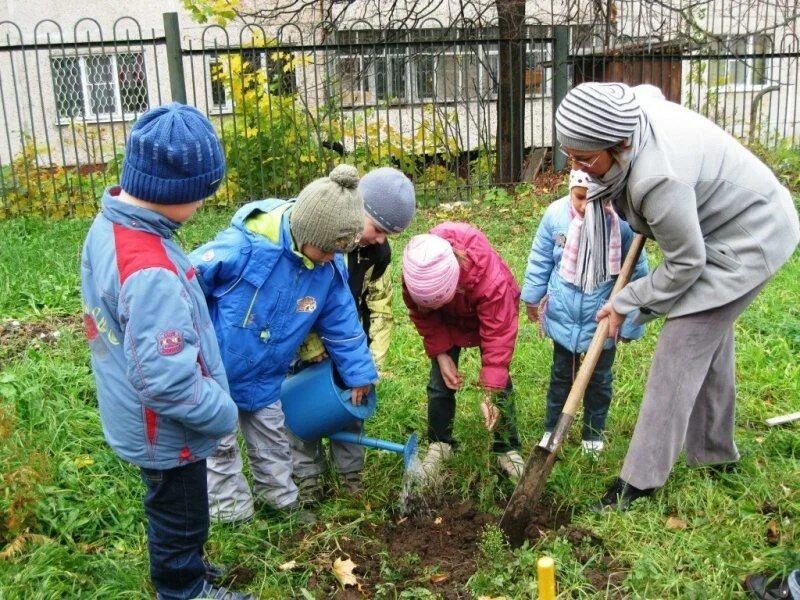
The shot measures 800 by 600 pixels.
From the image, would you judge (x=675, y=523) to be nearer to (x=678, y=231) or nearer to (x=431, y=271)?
(x=678, y=231)

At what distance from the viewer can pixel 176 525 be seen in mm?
2426

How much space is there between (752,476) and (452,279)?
150 cm

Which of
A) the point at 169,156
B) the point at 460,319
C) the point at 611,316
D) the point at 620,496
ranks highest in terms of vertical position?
the point at 169,156

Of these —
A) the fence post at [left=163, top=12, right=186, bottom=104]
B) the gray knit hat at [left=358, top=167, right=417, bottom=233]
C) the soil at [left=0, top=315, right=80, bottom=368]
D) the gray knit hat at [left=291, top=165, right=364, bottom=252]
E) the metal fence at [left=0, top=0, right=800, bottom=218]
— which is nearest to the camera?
the gray knit hat at [left=291, top=165, right=364, bottom=252]

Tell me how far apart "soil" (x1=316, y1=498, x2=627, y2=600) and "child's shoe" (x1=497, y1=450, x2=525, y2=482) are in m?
0.18

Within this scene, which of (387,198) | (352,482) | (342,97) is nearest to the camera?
(387,198)

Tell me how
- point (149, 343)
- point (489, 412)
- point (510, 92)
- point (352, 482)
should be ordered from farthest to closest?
point (510, 92) → point (352, 482) → point (489, 412) → point (149, 343)

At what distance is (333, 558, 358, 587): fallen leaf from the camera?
2.72m

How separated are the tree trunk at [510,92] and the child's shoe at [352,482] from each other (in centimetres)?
683

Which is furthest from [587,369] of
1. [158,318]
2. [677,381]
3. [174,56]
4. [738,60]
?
[738,60]

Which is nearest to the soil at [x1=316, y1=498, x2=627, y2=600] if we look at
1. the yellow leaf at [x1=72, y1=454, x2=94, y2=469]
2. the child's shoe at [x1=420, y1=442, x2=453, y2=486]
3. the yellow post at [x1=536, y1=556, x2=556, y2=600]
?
the child's shoe at [x1=420, y1=442, x2=453, y2=486]

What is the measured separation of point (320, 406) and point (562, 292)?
3.71ft

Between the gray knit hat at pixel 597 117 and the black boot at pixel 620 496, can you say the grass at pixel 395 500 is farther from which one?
the gray knit hat at pixel 597 117

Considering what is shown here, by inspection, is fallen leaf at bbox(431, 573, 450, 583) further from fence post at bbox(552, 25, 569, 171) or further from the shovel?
fence post at bbox(552, 25, 569, 171)
